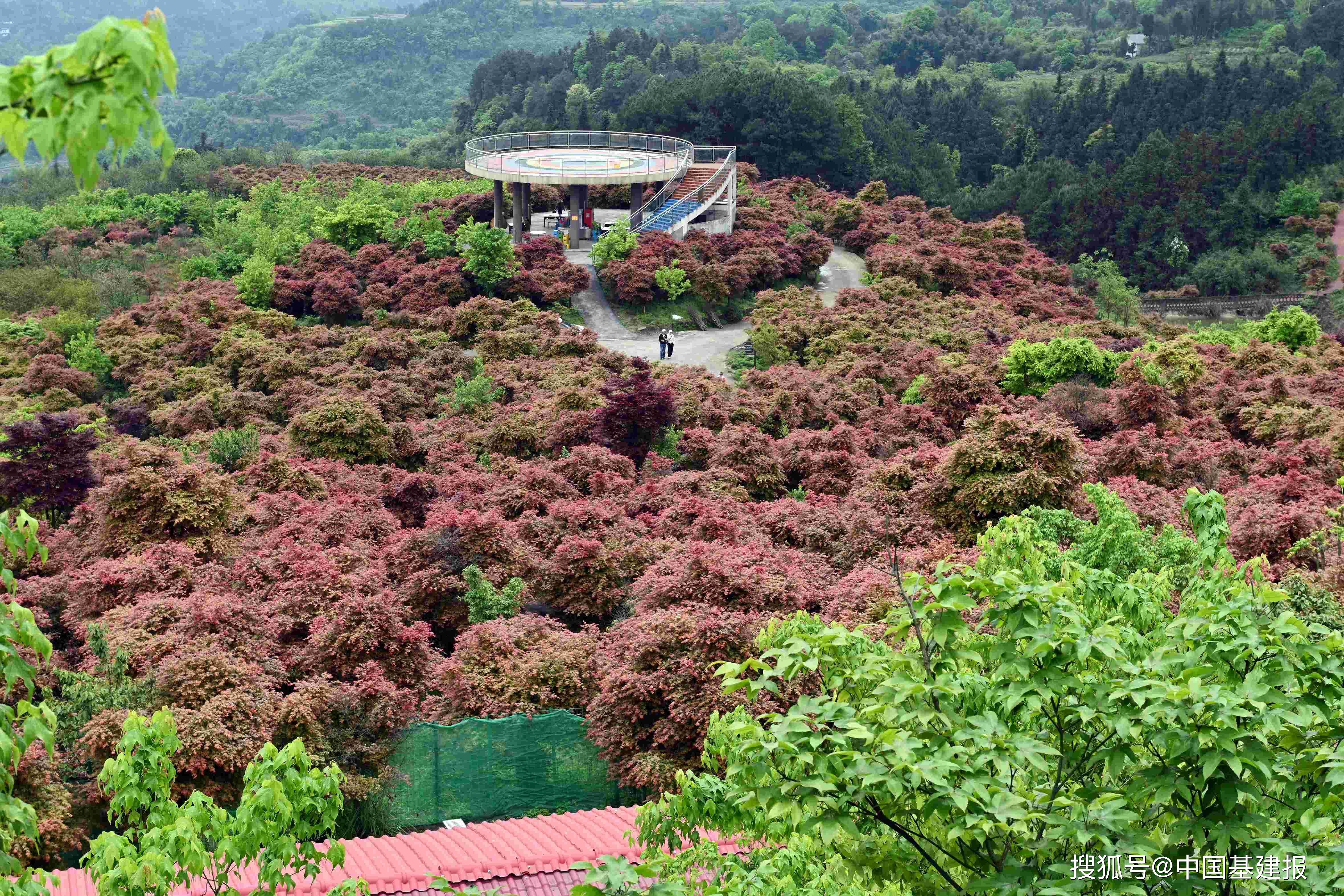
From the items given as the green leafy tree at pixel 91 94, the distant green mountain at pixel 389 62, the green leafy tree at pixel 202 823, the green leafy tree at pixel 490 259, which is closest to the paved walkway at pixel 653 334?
the green leafy tree at pixel 490 259

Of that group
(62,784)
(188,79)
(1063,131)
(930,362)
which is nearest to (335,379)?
(930,362)

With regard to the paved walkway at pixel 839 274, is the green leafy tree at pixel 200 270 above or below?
above

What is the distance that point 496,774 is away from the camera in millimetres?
11109

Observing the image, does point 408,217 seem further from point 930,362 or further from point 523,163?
point 930,362

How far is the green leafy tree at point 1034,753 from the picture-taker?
4844 mm

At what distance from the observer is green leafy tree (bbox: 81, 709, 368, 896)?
5.41 metres

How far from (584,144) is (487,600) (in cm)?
2887

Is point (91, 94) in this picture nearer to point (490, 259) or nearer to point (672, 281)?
point (490, 259)

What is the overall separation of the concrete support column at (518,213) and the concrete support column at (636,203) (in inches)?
111

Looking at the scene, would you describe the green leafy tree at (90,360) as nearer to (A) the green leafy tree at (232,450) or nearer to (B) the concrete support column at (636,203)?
(A) the green leafy tree at (232,450)

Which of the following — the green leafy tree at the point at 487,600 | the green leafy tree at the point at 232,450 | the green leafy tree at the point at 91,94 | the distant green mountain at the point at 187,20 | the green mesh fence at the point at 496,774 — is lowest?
the distant green mountain at the point at 187,20

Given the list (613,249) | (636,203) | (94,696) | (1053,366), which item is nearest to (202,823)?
(94,696)

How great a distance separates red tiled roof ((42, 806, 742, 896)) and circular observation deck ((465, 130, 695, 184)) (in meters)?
23.4

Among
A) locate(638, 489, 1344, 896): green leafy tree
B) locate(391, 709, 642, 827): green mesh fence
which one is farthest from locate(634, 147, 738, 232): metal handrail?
locate(638, 489, 1344, 896): green leafy tree
